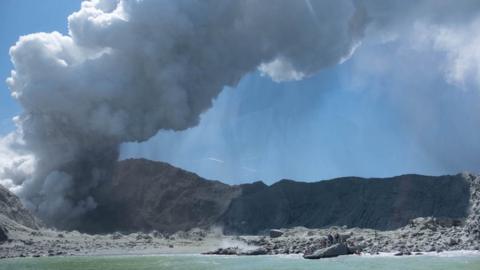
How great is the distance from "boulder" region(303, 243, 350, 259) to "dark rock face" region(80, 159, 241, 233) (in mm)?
87376

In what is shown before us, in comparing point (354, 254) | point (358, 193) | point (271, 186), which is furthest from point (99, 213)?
point (354, 254)

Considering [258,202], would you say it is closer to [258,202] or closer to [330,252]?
[258,202]

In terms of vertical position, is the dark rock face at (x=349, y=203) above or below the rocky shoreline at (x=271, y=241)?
above

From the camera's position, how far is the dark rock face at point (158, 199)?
142250 millimetres

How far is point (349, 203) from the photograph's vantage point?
13862 cm

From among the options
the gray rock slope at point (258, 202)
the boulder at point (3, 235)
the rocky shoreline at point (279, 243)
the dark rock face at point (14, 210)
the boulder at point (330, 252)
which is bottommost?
the boulder at point (330, 252)

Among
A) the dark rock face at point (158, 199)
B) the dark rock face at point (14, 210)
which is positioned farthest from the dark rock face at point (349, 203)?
the dark rock face at point (14, 210)

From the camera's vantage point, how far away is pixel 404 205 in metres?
131

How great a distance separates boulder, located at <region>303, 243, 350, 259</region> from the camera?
2026 inches

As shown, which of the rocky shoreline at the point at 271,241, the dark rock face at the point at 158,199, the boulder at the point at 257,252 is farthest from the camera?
the dark rock face at the point at 158,199

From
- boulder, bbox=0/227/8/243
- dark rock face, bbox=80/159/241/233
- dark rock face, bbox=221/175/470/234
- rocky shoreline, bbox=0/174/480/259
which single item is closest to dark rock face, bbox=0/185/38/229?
rocky shoreline, bbox=0/174/480/259

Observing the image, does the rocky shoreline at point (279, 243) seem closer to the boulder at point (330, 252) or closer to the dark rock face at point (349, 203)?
the boulder at point (330, 252)

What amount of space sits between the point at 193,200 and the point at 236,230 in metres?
25.3

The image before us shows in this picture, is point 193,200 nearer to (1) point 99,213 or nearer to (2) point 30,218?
(1) point 99,213
